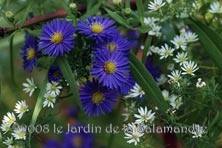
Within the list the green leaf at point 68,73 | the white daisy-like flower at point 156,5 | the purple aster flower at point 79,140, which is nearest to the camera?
the green leaf at point 68,73

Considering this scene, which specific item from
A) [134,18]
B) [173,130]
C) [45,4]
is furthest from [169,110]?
[45,4]

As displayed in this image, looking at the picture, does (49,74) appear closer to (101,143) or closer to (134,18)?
(134,18)

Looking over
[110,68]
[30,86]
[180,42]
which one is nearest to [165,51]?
[180,42]

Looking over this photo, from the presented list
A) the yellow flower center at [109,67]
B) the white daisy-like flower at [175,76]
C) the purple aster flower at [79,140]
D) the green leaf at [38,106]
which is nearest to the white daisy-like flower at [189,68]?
the white daisy-like flower at [175,76]

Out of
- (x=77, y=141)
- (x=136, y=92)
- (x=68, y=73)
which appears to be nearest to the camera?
(x=68, y=73)

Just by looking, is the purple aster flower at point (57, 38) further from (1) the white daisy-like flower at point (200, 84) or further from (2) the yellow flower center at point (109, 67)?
(1) the white daisy-like flower at point (200, 84)

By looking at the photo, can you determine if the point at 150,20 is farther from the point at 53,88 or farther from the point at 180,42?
the point at 53,88
